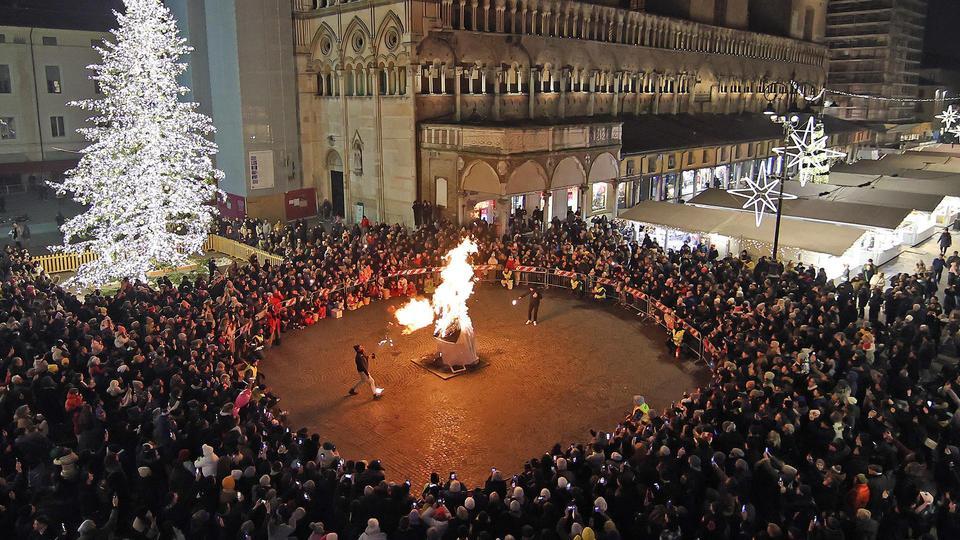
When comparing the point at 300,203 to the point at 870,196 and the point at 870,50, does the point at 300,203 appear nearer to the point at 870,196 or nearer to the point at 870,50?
the point at 870,196

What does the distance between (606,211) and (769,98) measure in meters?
27.3

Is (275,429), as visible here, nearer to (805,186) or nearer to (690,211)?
(690,211)

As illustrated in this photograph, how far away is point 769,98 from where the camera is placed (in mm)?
54438

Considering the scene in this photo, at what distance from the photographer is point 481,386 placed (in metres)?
15.9

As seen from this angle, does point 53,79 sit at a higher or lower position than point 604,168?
higher

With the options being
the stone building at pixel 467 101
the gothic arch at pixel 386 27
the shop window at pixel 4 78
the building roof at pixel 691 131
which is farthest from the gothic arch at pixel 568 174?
the shop window at pixel 4 78

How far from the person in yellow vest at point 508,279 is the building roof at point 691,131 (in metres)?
13.8

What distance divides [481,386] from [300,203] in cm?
2248

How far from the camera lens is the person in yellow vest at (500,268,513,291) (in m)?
23.9

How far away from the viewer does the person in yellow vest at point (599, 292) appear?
22.2m

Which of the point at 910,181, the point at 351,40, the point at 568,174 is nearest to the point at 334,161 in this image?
the point at 351,40

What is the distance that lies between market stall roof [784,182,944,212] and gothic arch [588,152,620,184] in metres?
7.85

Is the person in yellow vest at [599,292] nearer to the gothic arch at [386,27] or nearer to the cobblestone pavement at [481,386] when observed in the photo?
the cobblestone pavement at [481,386]

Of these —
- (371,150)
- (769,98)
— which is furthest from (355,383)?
(769,98)
